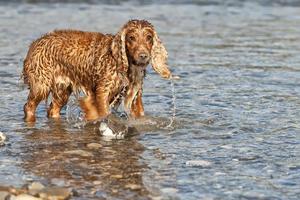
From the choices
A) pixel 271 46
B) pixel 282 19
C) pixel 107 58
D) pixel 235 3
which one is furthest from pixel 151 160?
pixel 235 3

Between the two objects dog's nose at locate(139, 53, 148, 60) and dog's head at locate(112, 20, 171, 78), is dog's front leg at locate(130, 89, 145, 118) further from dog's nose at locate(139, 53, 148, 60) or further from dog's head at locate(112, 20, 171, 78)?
dog's nose at locate(139, 53, 148, 60)

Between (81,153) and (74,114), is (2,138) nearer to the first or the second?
(81,153)

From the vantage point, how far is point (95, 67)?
28.5 ft

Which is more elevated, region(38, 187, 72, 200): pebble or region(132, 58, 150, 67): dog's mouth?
region(132, 58, 150, 67): dog's mouth

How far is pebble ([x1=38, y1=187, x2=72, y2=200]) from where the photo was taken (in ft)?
19.2

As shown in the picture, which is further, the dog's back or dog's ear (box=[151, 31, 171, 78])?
the dog's back

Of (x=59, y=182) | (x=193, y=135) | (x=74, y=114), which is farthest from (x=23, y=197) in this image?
(x=74, y=114)

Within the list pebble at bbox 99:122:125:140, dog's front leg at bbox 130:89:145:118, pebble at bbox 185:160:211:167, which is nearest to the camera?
pebble at bbox 185:160:211:167

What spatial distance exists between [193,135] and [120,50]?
1.18 m

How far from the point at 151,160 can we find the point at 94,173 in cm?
69

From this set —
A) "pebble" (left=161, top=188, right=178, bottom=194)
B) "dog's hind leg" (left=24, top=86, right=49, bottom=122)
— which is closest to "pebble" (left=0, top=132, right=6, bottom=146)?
"dog's hind leg" (left=24, top=86, right=49, bottom=122)

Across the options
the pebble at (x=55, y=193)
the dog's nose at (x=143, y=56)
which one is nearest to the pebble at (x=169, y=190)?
the pebble at (x=55, y=193)

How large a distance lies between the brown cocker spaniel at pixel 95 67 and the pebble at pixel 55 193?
2559mm

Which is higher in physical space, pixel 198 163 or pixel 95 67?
pixel 95 67
